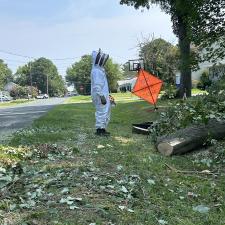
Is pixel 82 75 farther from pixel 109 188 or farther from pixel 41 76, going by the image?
pixel 109 188

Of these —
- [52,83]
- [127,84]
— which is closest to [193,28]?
[127,84]

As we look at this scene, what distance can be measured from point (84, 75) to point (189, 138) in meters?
111

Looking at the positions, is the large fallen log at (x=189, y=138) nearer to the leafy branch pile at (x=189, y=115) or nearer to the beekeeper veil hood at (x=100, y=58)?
the leafy branch pile at (x=189, y=115)

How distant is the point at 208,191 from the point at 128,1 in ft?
73.3

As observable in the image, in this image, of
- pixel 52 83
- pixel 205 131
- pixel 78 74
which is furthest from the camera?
pixel 52 83

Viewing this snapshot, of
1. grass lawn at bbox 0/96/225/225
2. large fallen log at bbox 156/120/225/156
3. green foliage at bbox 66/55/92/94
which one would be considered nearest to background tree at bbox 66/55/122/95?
green foliage at bbox 66/55/92/94

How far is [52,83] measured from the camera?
148875 mm

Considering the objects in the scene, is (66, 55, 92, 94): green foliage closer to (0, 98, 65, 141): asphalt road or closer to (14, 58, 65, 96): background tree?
(14, 58, 65, 96): background tree

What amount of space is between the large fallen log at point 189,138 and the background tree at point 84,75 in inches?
3468

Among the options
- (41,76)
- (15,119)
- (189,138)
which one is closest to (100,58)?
(189,138)

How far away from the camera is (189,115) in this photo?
34.3ft

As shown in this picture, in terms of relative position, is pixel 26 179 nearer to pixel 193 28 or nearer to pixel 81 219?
pixel 81 219

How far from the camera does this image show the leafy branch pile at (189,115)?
33.9 feet

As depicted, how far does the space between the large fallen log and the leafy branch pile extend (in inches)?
6.5
